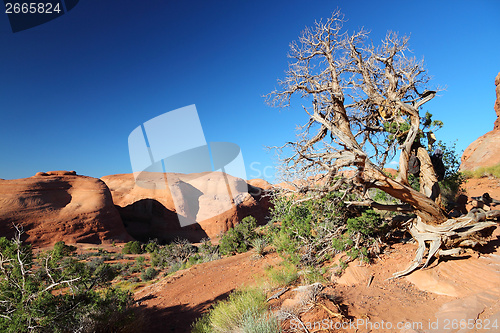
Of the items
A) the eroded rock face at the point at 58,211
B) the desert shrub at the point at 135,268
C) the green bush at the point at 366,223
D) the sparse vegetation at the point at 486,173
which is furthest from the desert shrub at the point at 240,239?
the eroded rock face at the point at 58,211

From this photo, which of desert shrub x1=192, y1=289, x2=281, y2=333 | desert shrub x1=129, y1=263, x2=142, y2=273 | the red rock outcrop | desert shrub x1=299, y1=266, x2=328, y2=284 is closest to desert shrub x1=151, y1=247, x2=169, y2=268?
desert shrub x1=129, y1=263, x2=142, y2=273

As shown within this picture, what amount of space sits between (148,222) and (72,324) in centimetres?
3052

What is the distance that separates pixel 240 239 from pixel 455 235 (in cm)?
1098

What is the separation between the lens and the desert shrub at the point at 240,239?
560 inches

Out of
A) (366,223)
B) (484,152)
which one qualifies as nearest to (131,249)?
(366,223)

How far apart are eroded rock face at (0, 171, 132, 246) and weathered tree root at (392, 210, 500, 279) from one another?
95.2 ft

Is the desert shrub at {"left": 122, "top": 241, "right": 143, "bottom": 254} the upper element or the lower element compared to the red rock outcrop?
lower

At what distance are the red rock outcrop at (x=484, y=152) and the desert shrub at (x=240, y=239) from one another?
22892 millimetres

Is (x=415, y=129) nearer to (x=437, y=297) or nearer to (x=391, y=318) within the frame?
(x=437, y=297)

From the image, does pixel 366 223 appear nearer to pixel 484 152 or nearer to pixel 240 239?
pixel 240 239

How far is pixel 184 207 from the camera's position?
3250cm

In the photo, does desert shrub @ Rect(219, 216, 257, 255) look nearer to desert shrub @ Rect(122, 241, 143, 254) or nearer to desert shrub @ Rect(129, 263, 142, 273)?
desert shrub @ Rect(129, 263, 142, 273)

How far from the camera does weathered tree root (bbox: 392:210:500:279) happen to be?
526cm

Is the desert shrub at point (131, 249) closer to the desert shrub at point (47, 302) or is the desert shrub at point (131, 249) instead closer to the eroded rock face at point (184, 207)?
the eroded rock face at point (184, 207)
